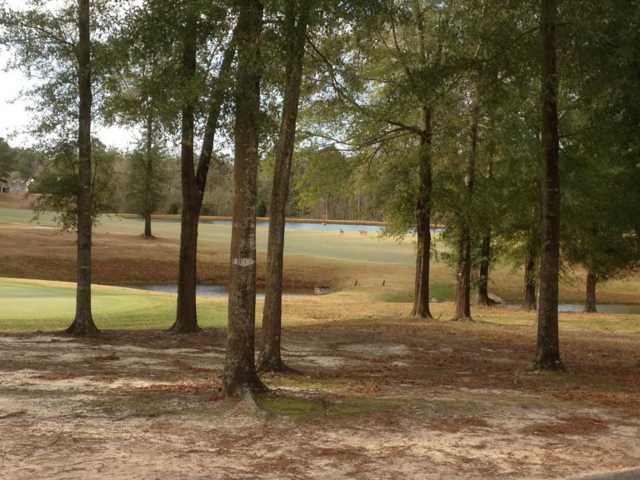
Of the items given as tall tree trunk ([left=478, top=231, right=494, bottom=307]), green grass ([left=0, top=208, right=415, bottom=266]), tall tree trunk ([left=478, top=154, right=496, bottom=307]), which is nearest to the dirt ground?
tall tree trunk ([left=478, top=154, right=496, bottom=307])

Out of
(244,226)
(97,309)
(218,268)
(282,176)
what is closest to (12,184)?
(218,268)

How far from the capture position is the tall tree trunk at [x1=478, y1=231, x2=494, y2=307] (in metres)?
31.2

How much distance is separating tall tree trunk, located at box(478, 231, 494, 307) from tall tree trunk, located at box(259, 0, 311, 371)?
1710 cm

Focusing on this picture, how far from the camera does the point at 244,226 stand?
907 cm

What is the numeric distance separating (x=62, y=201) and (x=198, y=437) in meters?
12.8

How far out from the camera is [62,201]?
61.2ft

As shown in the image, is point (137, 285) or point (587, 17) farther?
point (137, 285)

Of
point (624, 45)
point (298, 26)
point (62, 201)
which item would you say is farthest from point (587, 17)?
point (62, 201)

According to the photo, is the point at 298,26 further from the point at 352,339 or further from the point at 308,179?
the point at 308,179

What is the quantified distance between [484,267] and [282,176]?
80.9 ft

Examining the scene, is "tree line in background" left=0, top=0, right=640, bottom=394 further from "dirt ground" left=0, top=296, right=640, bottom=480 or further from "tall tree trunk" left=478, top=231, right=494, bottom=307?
"tall tree trunk" left=478, top=231, right=494, bottom=307

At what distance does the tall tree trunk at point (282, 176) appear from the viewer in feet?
33.0

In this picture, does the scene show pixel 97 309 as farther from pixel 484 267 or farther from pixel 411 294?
pixel 411 294

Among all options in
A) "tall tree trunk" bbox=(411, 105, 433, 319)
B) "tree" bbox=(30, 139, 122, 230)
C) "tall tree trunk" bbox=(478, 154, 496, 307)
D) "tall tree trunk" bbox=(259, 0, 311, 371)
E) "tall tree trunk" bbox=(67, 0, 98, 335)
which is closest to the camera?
"tall tree trunk" bbox=(259, 0, 311, 371)
